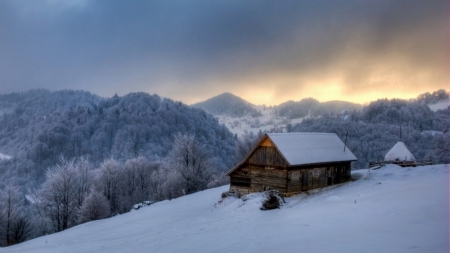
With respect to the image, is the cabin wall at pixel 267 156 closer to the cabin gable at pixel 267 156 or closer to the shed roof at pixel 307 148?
the cabin gable at pixel 267 156

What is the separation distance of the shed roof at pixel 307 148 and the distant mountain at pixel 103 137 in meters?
83.9

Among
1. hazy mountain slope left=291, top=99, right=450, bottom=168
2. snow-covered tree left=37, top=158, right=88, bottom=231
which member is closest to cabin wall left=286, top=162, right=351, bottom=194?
snow-covered tree left=37, top=158, right=88, bottom=231

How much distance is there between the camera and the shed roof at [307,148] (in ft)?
103

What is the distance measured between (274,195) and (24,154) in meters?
153

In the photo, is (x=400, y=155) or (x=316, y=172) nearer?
(x=316, y=172)

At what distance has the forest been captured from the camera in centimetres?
5009

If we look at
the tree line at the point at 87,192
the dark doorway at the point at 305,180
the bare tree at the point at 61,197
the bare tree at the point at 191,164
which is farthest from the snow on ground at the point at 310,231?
Answer: the bare tree at the point at 191,164

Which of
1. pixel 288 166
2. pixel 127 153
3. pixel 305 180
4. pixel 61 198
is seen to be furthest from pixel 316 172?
pixel 127 153

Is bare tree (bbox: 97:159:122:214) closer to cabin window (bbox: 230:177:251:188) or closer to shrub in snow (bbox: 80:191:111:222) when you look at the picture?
shrub in snow (bbox: 80:191:111:222)

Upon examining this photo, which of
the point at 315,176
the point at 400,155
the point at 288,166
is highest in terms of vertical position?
the point at 400,155

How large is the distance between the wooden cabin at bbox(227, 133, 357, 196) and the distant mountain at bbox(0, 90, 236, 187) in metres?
86.2

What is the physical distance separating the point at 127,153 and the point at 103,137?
28597 millimetres

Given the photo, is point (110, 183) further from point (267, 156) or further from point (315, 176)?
point (315, 176)

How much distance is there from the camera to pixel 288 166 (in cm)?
2992
